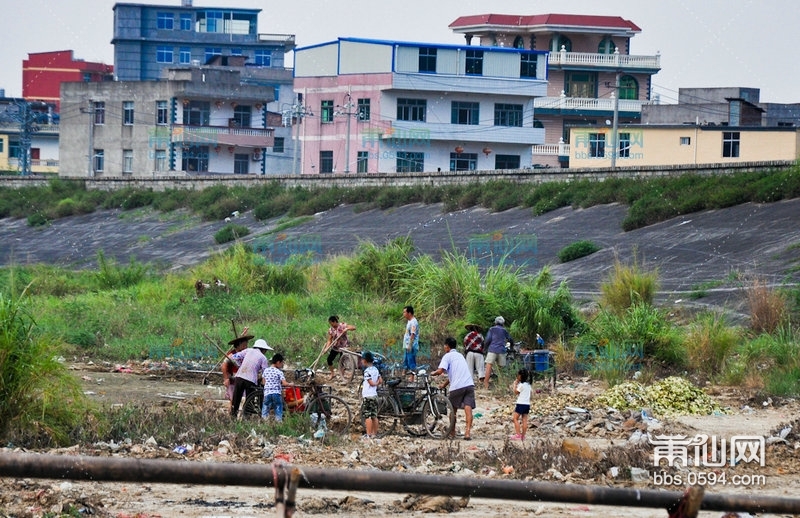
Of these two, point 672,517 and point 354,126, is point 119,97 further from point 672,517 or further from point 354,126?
point 672,517

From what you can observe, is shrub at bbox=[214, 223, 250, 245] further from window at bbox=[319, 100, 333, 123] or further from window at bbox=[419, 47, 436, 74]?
window at bbox=[319, 100, 333, 123]

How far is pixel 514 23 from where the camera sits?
81188mm

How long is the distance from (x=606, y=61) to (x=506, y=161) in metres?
16.5

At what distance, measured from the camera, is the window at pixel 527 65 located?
215 ft

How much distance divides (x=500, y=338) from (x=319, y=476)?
14932 millimetres

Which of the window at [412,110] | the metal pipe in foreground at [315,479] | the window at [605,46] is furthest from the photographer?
the window at [605,46]

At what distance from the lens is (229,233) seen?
47062 millimetres

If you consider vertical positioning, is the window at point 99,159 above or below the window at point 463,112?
below

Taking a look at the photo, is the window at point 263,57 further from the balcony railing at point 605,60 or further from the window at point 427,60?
the window at point 427,60

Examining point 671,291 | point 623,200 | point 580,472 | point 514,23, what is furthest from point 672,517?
point 514,23

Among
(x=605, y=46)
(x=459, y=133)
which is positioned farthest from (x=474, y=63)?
(x=605, y=46)

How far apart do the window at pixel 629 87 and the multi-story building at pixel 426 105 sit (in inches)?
596

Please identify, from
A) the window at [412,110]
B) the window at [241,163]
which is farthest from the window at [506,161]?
the window at [241,163]

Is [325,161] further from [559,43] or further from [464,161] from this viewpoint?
[559,43]
